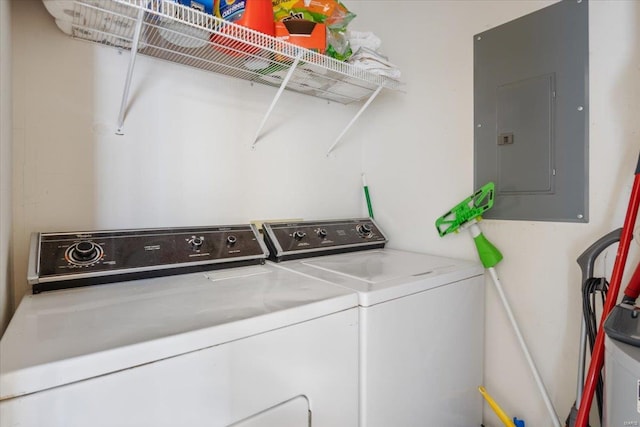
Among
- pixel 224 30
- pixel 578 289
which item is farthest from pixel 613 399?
pixel 224 30

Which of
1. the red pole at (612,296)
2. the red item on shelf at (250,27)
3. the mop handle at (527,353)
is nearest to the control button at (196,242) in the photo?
the red item on shelf at (250,27)

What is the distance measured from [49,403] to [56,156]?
995 mm

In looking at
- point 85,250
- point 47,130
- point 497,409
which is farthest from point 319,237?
point 47,130

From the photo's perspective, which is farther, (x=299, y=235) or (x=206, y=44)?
(x=299, y=235)

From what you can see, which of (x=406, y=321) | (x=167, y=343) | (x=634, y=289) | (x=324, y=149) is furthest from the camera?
(x=324, y=149)

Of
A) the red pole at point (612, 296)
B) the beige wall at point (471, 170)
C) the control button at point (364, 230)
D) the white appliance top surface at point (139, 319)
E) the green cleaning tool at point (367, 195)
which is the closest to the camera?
the white appliance top surface at point (139, 319)

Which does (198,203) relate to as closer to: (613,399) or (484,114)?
(484,114)

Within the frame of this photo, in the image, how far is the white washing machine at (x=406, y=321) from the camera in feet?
3.28

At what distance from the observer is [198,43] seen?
125 centimetres

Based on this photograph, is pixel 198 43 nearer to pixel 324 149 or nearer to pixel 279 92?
pixel 279 92

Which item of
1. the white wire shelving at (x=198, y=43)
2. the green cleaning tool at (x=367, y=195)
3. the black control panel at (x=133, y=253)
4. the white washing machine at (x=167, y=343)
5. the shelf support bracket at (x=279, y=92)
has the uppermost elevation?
the white wire shelving at (x=198, y=43)

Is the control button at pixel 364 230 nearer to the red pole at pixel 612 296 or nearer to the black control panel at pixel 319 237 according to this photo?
the black control panel at pixel 319 237

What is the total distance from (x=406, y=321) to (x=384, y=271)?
228mm

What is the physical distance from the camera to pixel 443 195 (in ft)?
5.40
